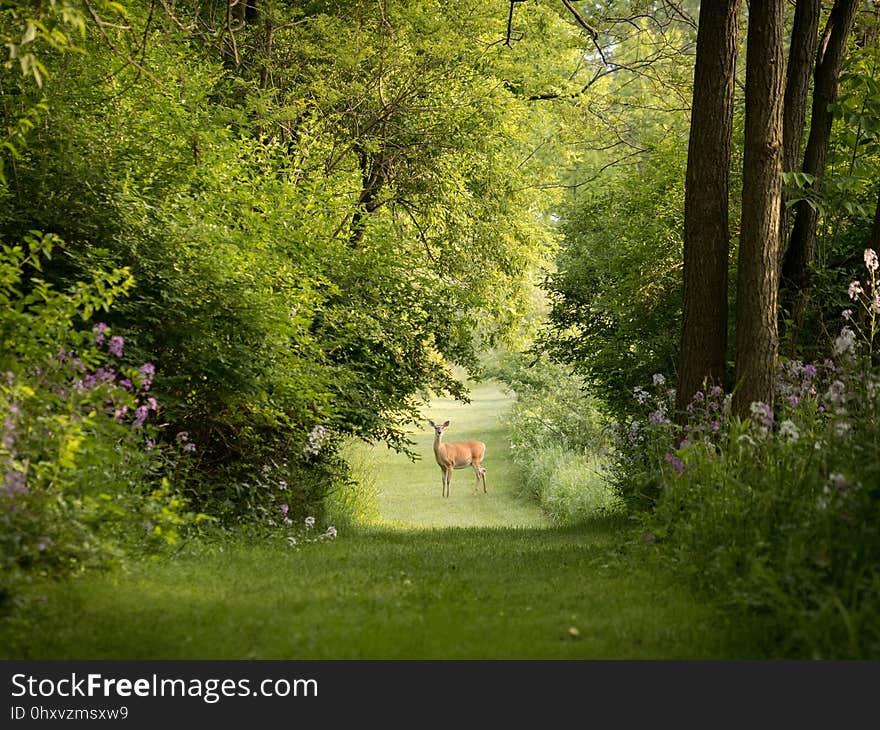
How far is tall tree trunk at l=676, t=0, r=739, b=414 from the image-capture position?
9438mm

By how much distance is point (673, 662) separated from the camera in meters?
4.55

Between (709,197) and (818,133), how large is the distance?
2.93 meters

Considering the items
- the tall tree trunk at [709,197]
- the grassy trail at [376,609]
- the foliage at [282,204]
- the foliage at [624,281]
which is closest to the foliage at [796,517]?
the grassy trail at [376,609]

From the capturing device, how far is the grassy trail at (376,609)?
4.79 meters

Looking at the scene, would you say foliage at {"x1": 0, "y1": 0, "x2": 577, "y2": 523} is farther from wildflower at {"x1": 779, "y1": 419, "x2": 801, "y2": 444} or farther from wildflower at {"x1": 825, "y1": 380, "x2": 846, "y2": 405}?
wildflower at {"x1": 825, "y1": 380, "x2": 846, "y2": 405}

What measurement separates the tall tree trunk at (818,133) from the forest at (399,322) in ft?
0.11

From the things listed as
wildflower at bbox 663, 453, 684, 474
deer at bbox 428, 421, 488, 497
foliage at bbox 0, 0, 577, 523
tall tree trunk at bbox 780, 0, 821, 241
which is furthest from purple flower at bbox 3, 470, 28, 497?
deer at bbox 428, 421, 488, 497

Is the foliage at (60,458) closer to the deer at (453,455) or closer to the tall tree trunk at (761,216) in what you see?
the tall tree trunk at (761,216)

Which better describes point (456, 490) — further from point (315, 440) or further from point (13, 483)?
point (13, 483)

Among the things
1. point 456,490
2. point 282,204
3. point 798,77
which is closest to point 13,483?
point 282,204

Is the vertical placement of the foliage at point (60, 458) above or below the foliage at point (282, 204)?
below

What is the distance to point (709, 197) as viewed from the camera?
9531 millimetres

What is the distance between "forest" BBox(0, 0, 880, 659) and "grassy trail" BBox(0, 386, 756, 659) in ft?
0.13

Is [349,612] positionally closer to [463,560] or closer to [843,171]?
[463,560]
